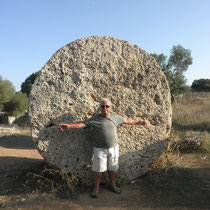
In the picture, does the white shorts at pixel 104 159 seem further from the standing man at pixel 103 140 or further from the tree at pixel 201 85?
the tree at pixel 201 85

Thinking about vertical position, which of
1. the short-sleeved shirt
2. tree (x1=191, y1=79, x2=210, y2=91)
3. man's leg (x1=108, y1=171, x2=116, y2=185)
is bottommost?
man's leg (x1=108, y1=171, x2=116, y2=185)

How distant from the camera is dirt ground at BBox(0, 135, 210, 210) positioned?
288cm

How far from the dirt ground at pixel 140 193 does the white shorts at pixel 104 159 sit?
1.32ft

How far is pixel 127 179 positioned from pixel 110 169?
525mm

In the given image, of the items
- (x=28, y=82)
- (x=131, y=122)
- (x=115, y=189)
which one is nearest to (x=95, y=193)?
(x=115, y=189)

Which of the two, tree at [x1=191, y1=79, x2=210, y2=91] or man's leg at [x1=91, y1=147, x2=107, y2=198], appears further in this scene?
tree at [x1=191, y1=79, x2=210, y2=91]

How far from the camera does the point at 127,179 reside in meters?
3.57

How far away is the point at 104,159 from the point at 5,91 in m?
18.5

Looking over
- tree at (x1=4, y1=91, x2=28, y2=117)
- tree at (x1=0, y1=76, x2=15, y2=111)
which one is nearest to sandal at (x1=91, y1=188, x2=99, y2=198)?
tree at (x1=4, y1=91, x2=28, y2=117)

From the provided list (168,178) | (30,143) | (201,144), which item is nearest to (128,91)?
(168,178)

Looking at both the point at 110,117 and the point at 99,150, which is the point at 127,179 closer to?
the point at 99,150

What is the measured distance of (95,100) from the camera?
3605 mm

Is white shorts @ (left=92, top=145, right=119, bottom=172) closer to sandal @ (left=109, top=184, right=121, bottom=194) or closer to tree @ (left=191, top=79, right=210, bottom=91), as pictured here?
sandal @ (left=109, top=184, right=121, bottom=194)

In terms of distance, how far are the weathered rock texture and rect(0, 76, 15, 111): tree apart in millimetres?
17316
